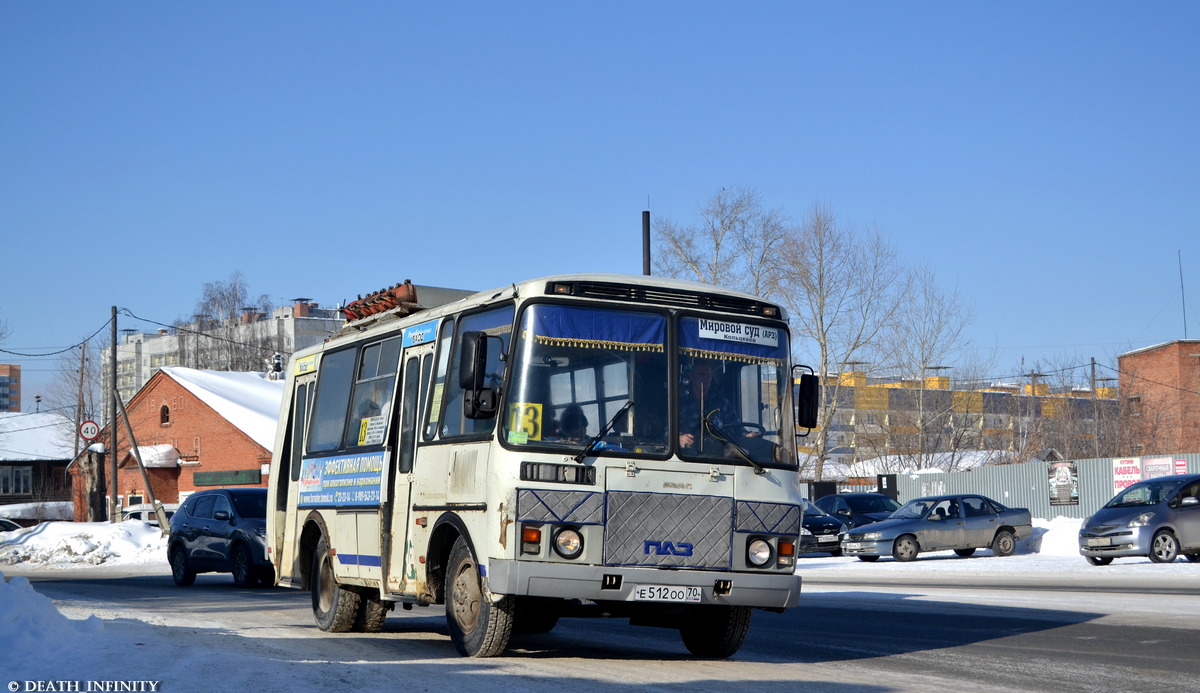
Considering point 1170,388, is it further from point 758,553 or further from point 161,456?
point 758,553

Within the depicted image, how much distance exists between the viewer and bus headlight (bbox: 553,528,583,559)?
9.48 m

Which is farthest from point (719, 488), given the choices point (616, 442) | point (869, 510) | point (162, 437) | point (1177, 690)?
point (162, 437)

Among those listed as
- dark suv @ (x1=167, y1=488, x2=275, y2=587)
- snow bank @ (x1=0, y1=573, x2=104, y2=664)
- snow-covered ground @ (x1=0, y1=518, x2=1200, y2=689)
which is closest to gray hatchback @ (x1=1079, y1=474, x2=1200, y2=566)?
snow-covered ground @ (x1=0, y1=518, x2=1200, y2=689)

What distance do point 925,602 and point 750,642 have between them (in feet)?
→ 18.2

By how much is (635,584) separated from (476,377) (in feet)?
6.27

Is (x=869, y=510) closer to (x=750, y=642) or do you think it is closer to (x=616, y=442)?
(x=750, y=642)

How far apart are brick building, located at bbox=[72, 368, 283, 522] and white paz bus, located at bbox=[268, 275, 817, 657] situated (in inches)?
1885

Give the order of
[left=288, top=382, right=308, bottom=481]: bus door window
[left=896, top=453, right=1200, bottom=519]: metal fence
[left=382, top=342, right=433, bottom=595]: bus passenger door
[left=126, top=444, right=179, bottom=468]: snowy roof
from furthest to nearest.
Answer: [left=126, top=444, right=179, bottom=468]: snowy roof
[left=896, top=453, right=1200, bottom=519]: metal fence
[left=288, top=382, right=308, bottom=481]: bus door window
[left=382, top=342, right=433, bottom=595]: bus passenger door

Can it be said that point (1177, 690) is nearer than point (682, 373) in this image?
Yes

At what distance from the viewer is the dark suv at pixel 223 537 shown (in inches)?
880

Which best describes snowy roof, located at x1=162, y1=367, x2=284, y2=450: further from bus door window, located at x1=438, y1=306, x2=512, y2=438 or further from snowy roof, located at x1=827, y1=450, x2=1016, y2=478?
bus door window, located at x1=438, y1=306, x2=512, y2=438

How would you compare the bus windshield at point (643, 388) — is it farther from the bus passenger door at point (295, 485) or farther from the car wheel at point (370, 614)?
the bus passenger door at point (295, 485)

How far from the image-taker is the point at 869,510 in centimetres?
3656

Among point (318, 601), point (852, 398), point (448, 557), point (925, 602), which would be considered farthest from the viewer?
point (852, 398)
